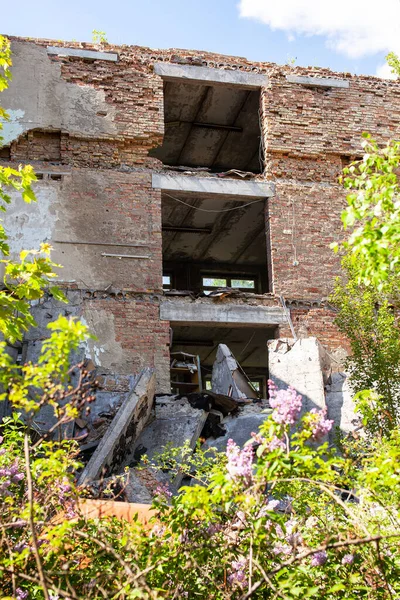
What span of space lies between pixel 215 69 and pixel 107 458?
9.78 meters

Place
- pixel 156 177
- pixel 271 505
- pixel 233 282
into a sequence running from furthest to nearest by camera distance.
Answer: pixel 233 282 < pixel 156 177 < pixel 271 505

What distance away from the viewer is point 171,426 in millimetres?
11414

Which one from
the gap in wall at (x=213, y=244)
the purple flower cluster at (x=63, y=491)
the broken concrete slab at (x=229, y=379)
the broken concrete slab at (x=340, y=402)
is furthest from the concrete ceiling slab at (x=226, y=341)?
the purple flower cluster at (x=63, y=491)

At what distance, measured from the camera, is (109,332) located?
1380 centimetres

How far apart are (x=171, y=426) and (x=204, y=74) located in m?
8.44

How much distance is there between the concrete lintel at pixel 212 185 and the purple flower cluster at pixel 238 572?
11952mm

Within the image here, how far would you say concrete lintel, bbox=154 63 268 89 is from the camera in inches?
631

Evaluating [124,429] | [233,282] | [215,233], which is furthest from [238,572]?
[233,282]

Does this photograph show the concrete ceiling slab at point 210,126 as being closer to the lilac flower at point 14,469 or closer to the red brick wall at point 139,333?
the red brick wall at point 139,333

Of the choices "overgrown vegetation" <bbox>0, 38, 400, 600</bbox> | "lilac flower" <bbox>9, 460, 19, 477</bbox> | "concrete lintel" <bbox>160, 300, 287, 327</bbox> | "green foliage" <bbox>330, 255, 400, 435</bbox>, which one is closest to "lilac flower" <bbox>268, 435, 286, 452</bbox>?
"overgrown vegetation" <bbox>0, 38, 400, 600</bbox>

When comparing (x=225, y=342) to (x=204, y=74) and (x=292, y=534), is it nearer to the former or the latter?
(x=204, y=74)

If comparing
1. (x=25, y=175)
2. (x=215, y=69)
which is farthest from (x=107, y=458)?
(x=215, y=69)

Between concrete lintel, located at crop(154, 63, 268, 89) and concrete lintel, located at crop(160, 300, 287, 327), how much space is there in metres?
5.18

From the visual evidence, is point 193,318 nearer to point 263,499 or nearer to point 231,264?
point 231,264
